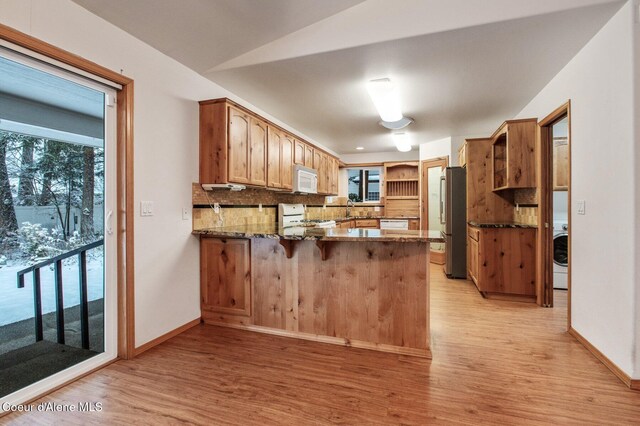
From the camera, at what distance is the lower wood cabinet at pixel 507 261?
140 inches

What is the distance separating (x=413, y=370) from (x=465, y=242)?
312 centimetres

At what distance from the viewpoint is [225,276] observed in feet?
9.46

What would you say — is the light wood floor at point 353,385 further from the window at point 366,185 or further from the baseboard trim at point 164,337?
the window at point 366,185

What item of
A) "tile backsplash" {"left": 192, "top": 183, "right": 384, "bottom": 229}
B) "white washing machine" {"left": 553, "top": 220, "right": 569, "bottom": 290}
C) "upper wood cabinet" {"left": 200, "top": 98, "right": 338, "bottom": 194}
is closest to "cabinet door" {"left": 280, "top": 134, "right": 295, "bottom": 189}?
"upper wood cabinet" {"left": 200, "top": 98, "right": 338, "bottom": 194}

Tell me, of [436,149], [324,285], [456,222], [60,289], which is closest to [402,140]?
[436,149]

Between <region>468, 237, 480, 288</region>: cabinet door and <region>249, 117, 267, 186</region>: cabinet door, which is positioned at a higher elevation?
<region>249, 117, 267, 186</region>: cabinet door

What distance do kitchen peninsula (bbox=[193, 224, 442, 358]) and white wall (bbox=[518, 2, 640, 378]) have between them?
117 centimetres

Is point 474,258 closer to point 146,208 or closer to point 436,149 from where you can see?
point 436,149

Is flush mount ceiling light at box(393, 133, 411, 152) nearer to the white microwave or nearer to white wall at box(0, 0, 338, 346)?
the white microwave

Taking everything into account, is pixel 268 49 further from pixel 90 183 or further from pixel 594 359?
pixel 594 359

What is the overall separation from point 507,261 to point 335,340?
2452 mm

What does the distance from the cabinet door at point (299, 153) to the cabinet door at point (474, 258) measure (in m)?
2.66

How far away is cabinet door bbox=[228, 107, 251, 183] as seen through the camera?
2893 millimetres

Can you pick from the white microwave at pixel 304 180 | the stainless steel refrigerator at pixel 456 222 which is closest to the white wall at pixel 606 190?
the stainless steel refrigerator at pixel 456 222
